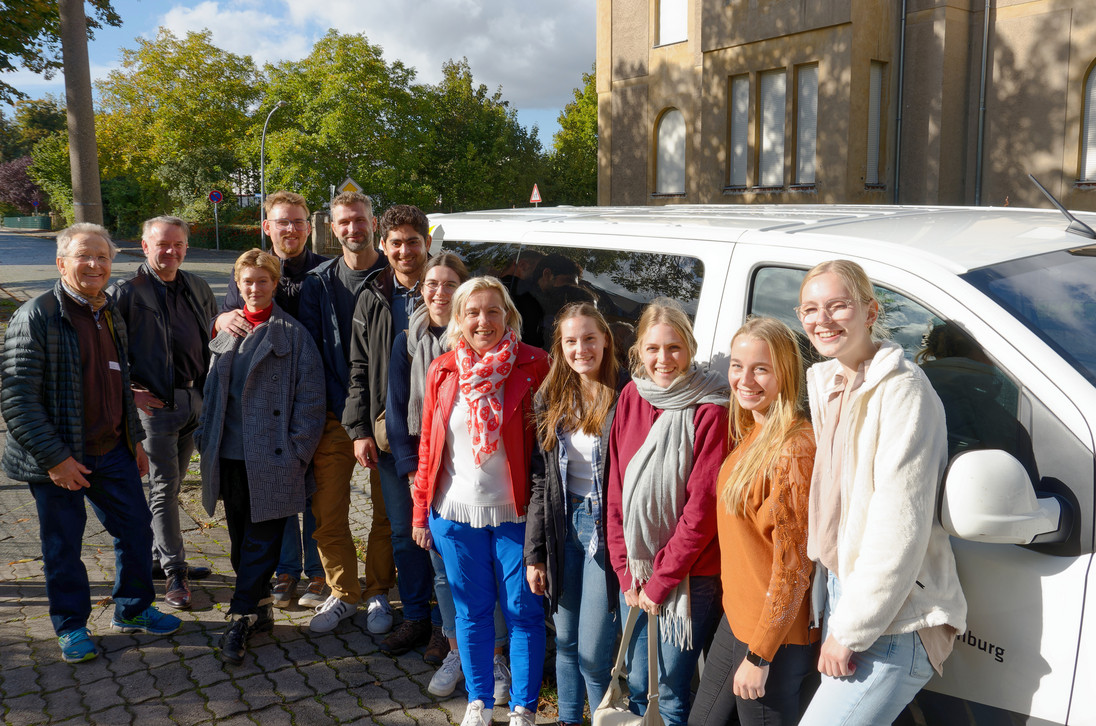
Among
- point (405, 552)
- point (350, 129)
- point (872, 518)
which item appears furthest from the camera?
point (350, 129)

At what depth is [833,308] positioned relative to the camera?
2.18m

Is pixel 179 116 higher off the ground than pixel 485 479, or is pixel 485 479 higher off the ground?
pixel 179 116

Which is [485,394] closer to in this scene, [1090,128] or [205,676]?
[205,676]

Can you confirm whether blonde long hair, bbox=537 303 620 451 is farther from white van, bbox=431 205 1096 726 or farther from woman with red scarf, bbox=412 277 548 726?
white van, bbox=431 205 1096 726

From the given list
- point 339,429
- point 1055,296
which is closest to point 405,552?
point 339,429

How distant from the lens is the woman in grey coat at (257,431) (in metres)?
4.05

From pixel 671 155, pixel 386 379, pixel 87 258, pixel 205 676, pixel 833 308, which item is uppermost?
pixel 671 155

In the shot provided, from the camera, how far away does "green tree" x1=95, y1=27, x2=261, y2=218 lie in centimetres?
4184

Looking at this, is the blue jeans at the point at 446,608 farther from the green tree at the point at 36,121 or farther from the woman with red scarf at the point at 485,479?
the green tree at the point at 36,121

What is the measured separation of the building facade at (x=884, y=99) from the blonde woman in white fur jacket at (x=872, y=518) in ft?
45.5

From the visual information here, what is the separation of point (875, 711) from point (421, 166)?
3422 cm

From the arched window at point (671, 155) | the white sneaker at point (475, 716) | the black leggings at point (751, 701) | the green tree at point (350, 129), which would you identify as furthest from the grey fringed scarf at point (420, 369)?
the green tree at point (350, 129)

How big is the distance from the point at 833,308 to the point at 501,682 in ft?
7.92

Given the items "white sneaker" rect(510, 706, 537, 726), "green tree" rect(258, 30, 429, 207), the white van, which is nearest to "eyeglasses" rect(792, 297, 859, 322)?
the white van
